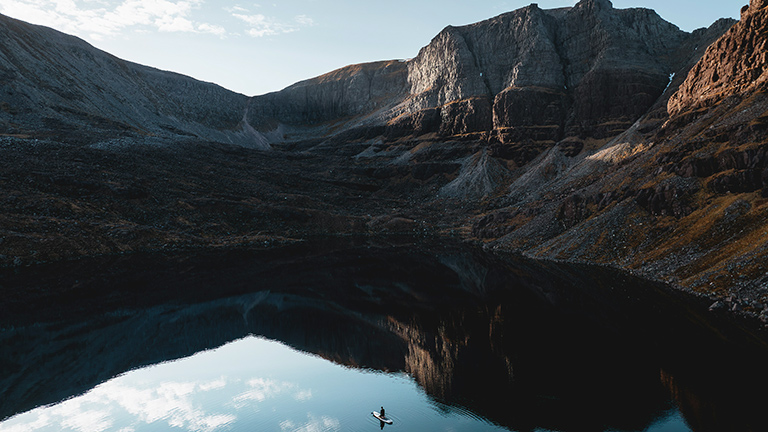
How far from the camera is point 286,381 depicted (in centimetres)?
3719

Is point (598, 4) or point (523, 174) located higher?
point (598, 4)

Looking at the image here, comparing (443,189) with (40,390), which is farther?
(443,189)

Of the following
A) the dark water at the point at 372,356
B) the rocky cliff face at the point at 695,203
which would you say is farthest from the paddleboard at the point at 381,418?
the rocky cliff face at the point at 695,203

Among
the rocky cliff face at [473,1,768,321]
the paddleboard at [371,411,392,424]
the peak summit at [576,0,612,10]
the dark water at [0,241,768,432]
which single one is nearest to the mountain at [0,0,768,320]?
the rocky cliff face at [473,1,768,321]

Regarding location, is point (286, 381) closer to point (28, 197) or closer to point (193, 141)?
point (28, 197)

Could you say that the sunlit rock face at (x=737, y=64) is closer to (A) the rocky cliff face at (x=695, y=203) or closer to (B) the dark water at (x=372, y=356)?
(A) the rocky cliff face at (x=695, y=203)

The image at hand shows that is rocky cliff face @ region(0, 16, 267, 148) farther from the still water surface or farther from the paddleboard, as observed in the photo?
the paddleboard

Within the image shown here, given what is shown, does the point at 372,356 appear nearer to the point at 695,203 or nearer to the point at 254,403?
the point at 254,403

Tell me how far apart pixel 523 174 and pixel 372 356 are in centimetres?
14274

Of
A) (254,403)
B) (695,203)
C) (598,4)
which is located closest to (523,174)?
(598,4)

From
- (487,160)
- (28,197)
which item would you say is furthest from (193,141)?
(487,160)

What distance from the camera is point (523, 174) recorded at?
17062 centimetres

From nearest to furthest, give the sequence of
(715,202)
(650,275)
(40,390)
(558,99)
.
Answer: (40,390) → (650,275) → (715,202) → (558,99)

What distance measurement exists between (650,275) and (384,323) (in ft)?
131
